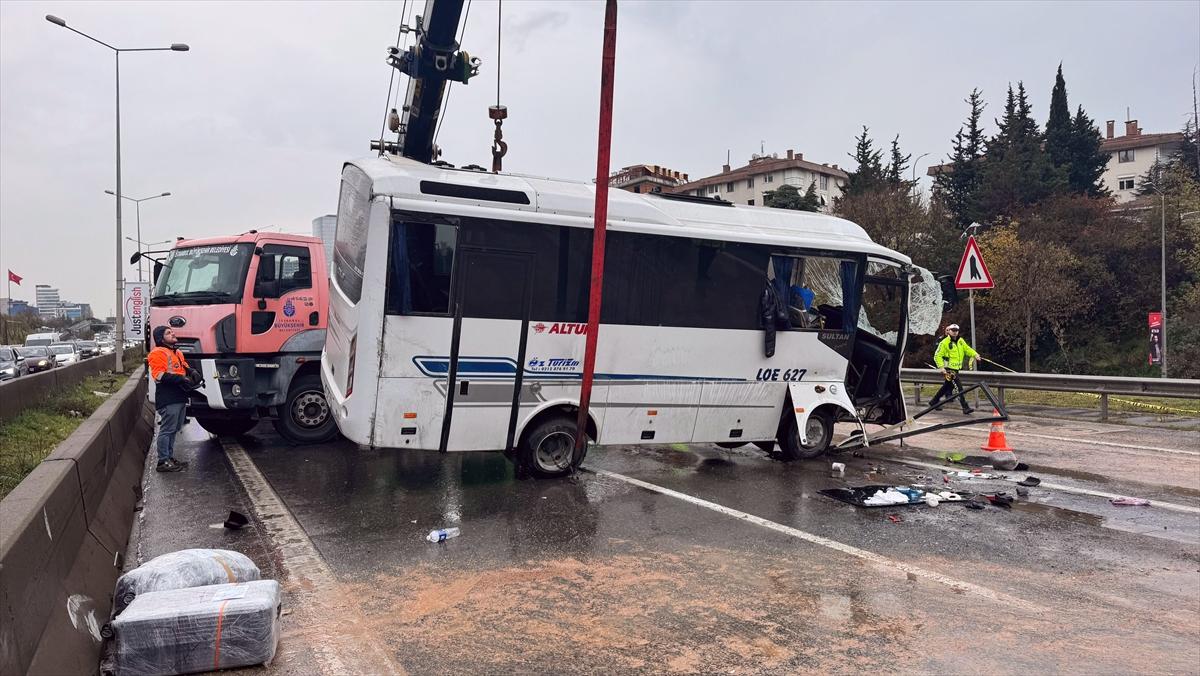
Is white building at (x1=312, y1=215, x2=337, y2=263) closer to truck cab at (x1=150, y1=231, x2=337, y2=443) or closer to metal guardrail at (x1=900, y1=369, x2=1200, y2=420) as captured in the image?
truck cab at (x1=150, y1=231, x2=337, y2=443)

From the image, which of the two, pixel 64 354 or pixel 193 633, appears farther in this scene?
pixel 64 354

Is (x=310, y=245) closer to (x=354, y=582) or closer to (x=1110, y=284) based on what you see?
(x=354, y=582)

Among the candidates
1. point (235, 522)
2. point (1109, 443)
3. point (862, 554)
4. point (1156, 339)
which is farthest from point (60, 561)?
point (1156, 339)

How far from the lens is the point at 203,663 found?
389 cm

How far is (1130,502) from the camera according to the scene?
303 inches

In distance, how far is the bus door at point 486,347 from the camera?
780 centimetres

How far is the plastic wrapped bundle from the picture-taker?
168 inches

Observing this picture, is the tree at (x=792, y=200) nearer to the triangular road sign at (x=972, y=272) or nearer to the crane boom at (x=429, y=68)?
the triangular road sign at (x=972, y=272)

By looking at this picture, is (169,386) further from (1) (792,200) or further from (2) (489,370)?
(1) (792,200)

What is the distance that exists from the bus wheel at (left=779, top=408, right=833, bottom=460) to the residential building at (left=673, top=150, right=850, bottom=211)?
68125 millimetres

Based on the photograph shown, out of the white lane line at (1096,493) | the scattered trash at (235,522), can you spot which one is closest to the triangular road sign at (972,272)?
the white lane line at (1096,493)

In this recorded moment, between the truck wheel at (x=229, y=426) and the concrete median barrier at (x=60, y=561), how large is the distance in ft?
16.8

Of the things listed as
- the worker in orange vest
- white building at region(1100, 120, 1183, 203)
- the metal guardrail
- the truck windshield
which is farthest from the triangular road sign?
white building at region(1100, 120, 1183, 203)

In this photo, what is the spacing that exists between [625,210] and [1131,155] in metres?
87.6
